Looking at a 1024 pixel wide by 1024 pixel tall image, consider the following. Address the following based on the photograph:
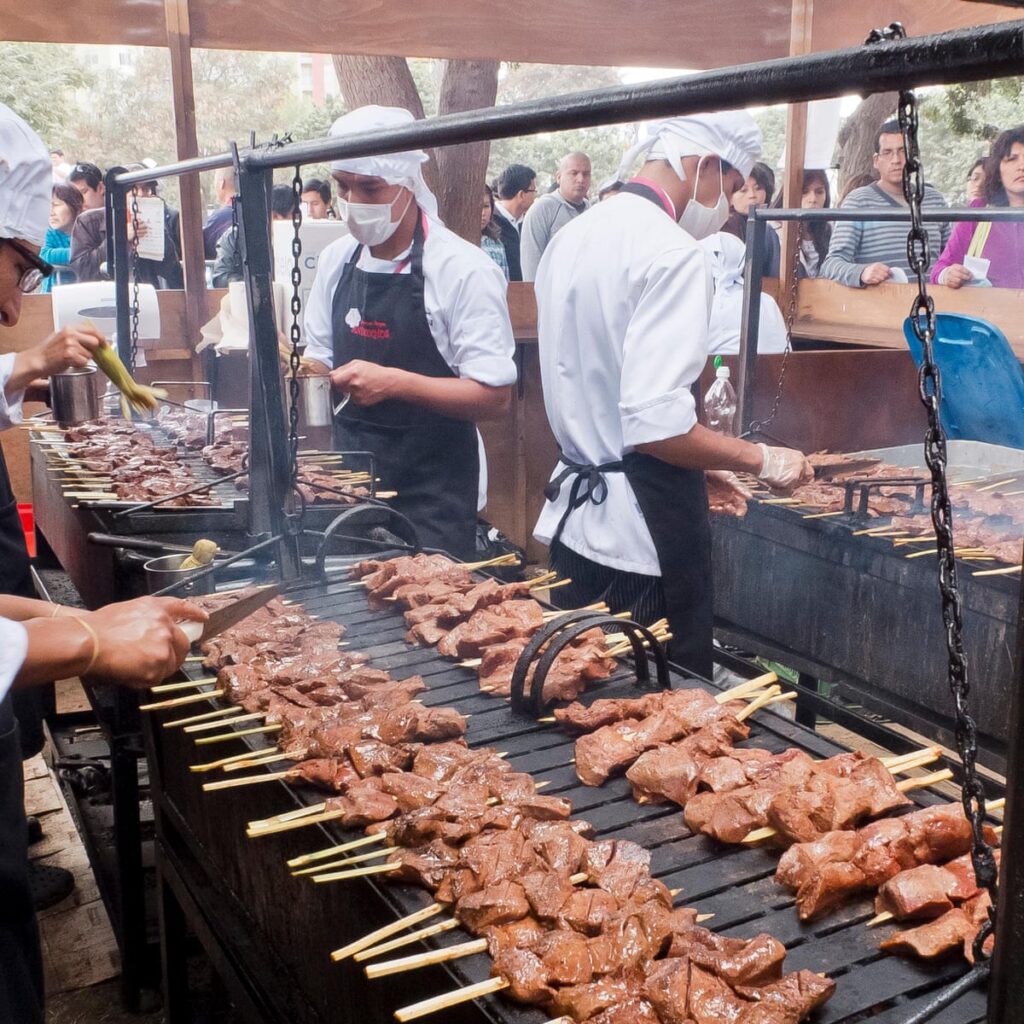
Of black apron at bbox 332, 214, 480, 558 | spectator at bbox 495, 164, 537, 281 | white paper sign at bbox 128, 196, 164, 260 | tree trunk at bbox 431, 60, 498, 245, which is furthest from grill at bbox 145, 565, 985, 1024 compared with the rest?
spectator at bbox 495, 164, 537, 281

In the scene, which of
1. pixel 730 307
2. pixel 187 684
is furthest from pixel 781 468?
pixel 730 307

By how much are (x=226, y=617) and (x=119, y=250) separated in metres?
4.41

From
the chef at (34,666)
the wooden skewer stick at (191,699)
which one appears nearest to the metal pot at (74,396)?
the chef at (34,666)

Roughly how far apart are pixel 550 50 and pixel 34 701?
633 centimetres

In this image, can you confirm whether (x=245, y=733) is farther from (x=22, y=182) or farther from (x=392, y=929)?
(x=22, y=182)

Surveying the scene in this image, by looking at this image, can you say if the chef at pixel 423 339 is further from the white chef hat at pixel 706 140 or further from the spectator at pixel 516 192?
the spectator at pixel 516 192

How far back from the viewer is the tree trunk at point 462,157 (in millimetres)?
9875

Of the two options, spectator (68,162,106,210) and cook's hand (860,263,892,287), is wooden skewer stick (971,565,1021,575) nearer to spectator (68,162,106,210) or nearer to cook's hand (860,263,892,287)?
cook's hand (860,263,892,287)

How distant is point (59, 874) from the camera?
5160 mm

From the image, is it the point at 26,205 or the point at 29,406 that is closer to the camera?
the point at 26,205

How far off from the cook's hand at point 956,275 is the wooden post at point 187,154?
5.39 meters

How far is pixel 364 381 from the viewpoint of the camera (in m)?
4.87

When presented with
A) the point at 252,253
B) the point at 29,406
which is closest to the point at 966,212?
the point at 252,253

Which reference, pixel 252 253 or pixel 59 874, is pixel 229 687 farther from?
pixel 59 874
